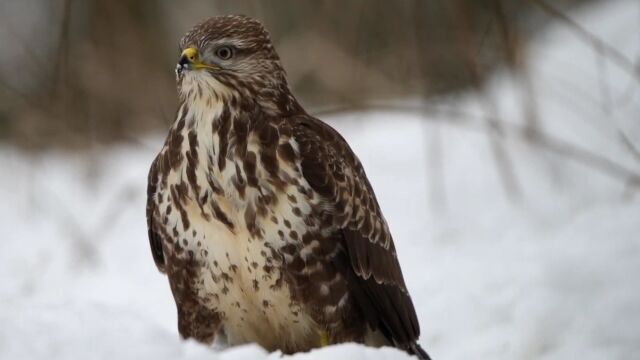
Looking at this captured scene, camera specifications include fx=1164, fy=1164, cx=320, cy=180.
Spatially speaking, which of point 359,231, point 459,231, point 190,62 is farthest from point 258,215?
point 459,231

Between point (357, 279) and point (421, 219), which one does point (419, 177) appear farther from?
point (357, 279)

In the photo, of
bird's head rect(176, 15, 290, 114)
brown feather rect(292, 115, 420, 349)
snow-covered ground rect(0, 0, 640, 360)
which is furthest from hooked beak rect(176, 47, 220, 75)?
snow-covered ground rect(0, 0, 640, 360)

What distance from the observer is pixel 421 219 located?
746 cm

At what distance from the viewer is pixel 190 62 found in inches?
184

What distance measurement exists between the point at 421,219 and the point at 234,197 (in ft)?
10.2

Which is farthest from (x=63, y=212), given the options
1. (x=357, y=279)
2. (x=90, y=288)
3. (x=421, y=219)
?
(x=357, y=279)

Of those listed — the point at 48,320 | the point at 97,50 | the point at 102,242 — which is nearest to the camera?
the point at 48,320

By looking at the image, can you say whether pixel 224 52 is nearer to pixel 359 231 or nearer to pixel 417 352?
pixel 359 231

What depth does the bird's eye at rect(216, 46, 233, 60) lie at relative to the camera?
4.79 metres

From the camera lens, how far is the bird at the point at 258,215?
4535 mm

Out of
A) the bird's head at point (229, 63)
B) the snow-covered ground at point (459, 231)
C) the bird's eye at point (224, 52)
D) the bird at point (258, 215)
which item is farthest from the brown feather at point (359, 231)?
the snow-covered ground at point (459, 231)

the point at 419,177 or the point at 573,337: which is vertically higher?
the point at 419,177

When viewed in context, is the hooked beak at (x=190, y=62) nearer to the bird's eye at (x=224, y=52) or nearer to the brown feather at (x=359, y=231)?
→ the bird's eye at (x=224, y=52)

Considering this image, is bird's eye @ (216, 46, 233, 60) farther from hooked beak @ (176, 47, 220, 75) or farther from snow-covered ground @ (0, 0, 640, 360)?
snow-covered ground @ (0, 0, 640, 360)
